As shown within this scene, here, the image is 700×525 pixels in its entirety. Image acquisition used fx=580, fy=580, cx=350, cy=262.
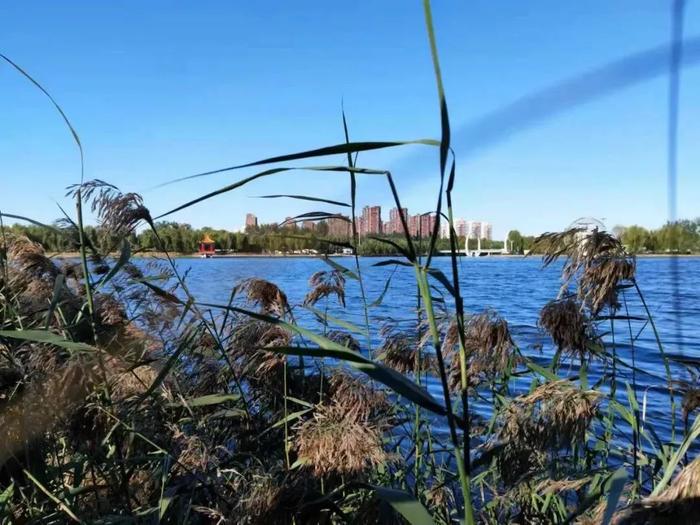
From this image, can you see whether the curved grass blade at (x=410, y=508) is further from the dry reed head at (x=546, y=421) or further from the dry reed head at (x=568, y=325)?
the dry reed head at (x=568, y=325)

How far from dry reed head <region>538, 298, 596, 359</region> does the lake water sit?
271 mm

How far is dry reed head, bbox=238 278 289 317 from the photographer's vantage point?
2570 millimetres

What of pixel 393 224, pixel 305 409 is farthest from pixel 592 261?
pixel 305 409

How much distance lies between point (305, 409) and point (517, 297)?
16.0ft

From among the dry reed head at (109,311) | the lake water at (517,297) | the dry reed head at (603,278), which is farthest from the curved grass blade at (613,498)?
the dry reed head at (109,311)

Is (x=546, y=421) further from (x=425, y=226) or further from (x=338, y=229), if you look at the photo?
(x=338, y=229)

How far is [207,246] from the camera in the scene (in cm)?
394

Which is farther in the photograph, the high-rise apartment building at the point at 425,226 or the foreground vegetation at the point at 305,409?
the high-rise apartment building at the point at 425,226

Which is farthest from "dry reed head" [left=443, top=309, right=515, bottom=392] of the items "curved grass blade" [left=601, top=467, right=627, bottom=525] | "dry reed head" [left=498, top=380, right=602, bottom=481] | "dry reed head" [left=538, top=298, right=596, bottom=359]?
"curved grass blade" [left=601, top=467, right=627, bottom=525]

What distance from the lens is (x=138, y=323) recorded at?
10.1ft

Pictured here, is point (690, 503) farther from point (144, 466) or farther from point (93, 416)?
point (144, 466)

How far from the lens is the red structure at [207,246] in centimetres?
365

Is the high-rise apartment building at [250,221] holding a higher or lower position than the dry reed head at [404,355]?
higher

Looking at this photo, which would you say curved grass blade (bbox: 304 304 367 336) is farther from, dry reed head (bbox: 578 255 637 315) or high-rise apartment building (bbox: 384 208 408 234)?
high-rise apartment building (bbox: 384 208 408 234)
